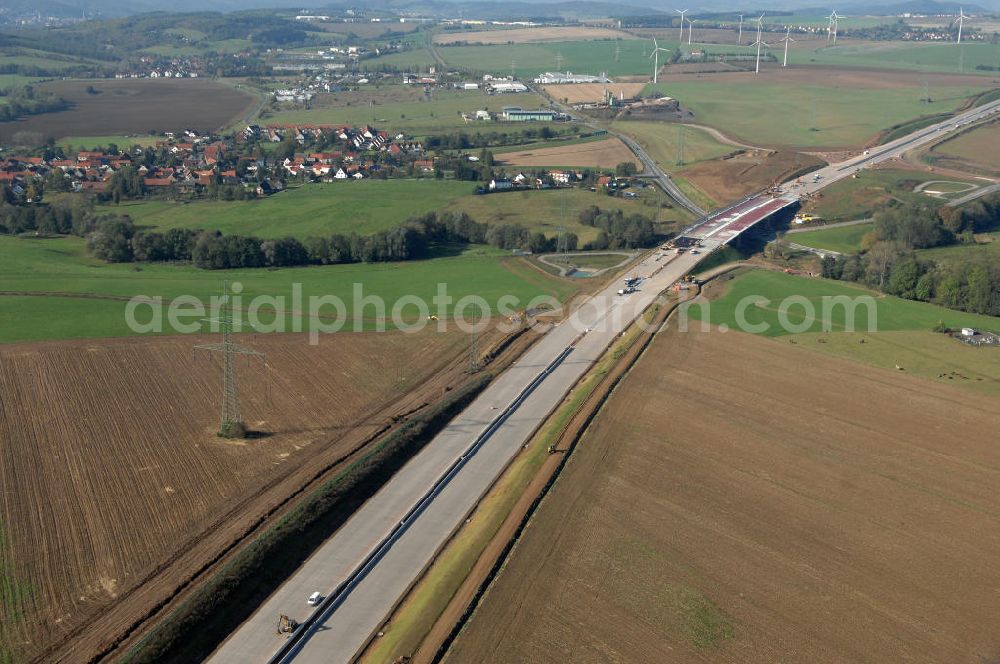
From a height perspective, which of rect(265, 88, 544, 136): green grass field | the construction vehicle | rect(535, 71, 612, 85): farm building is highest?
rect(535, 71, 612, 85): farm building

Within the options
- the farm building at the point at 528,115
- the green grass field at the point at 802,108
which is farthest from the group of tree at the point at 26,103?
the green grass field at the point at 802,108

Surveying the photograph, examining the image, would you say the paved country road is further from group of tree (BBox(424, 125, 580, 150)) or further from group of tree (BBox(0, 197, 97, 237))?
group of tree (BBox(424, 125, 580, 150))

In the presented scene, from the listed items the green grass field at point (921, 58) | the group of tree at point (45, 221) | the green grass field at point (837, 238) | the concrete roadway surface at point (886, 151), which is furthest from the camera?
the green grass field at point (921, 58)

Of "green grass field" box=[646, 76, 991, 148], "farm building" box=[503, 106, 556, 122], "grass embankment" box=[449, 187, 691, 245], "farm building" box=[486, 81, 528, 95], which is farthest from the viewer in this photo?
"farm building" box=[486, 81, 528, 95]

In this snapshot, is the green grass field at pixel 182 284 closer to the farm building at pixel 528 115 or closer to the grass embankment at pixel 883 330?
the grass embankment at pixel 883 330

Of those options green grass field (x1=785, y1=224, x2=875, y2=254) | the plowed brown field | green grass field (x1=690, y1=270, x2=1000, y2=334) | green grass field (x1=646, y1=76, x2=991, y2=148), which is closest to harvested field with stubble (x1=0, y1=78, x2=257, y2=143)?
the plowed brown field

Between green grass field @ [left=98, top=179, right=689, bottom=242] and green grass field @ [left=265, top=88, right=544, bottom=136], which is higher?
green grass field @ [left=265, top=88, right=544, bottom=136]
